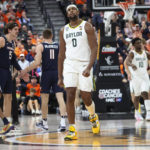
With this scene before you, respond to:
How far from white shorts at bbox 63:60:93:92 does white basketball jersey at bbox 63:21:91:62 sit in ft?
0.34

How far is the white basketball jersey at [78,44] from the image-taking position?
28.6 feet

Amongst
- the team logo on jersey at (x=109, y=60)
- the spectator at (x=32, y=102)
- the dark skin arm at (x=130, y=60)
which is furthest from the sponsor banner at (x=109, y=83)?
the spectator at (x=32, y=102)

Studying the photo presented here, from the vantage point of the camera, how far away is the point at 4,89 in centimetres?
985

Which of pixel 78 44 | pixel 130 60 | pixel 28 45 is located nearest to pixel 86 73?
pixel 78 44

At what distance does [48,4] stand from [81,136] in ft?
69.5

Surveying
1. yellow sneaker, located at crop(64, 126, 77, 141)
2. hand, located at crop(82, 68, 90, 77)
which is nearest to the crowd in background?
hand, located at crop(82, 68, 90, 77)

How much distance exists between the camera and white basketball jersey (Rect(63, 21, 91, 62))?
8.72 meters

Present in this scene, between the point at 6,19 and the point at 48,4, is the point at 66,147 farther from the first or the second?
the point at 48,4

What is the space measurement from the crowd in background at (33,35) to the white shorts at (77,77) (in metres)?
8.21

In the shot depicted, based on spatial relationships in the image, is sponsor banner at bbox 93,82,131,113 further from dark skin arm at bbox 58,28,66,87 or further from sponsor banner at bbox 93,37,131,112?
dark skin arm at bbox 58,28,66,87

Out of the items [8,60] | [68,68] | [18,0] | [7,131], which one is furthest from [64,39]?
[18,0]

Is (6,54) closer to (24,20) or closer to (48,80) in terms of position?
(48,80)

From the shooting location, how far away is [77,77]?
28.6 ft

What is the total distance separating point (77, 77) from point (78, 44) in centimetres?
57
